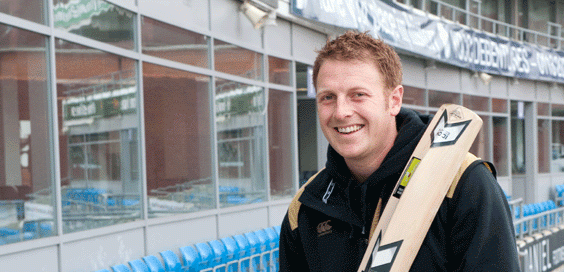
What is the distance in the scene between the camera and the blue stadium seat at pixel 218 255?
6723 mm

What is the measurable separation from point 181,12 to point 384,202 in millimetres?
6322

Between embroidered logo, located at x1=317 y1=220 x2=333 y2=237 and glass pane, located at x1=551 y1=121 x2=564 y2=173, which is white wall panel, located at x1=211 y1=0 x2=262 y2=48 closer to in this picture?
embroidered logo, located at x1=317 y1=220 x2=333 y2=237

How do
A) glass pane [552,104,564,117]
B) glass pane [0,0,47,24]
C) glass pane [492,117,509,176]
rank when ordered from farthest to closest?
glass pane [552,104,564,117]
glass pane [492,117,509,176]
glass pane [0,0,47,24]

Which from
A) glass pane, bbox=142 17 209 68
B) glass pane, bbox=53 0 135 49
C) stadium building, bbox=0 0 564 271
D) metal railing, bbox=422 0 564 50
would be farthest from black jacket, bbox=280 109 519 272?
metal railing, bbox=422 0 564 50

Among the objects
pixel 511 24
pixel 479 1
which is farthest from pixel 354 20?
pixel 511 24

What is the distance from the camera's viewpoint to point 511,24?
66.0 feet

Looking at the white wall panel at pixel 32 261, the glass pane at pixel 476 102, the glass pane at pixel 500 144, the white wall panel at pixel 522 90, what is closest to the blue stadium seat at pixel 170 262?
the white wall panel at pixel 32 261

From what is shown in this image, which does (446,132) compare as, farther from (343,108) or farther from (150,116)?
(150,116)

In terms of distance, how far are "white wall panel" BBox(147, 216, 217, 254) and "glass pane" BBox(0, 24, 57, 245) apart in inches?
62.9

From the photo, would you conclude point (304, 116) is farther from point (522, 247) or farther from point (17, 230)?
point (17, 230)

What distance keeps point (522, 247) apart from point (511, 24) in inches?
537

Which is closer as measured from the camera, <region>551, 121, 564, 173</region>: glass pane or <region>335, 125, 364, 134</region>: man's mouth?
<region>335, 125, 364, 134</region>: man's mouth

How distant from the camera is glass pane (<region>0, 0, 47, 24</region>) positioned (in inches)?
185

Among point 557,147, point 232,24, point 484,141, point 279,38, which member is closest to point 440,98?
point 484,141
